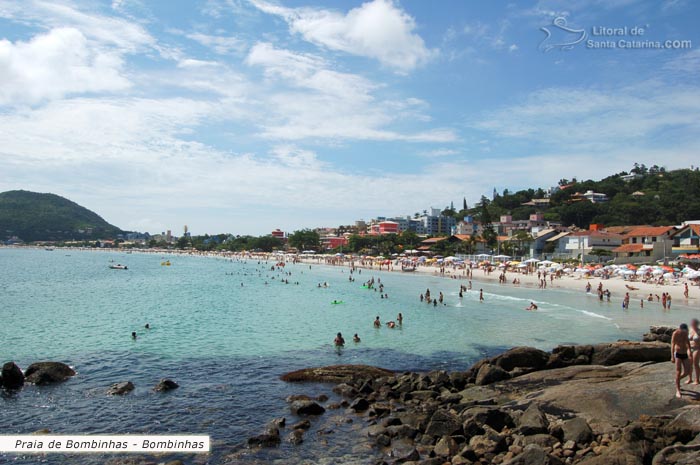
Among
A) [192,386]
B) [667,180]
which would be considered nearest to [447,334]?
[192,386]

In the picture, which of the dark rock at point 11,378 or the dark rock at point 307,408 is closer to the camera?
the dark rock at point 307,408

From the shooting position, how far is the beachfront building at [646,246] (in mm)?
61281

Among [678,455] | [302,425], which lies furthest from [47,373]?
[678,455]

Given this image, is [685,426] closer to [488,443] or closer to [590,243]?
[488,443]

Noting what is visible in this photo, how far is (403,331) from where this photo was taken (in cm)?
2586

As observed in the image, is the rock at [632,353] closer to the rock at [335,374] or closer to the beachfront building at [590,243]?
the rock at [335,374]

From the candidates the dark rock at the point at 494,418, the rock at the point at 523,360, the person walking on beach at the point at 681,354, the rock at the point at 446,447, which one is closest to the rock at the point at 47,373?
the rock at the point at 446,447

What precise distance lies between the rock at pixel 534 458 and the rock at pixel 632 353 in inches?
324

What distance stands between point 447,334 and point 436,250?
78385 mm

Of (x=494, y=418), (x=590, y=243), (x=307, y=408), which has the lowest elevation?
(x=307, y=408)

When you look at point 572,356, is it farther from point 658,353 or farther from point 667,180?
point 667,180
